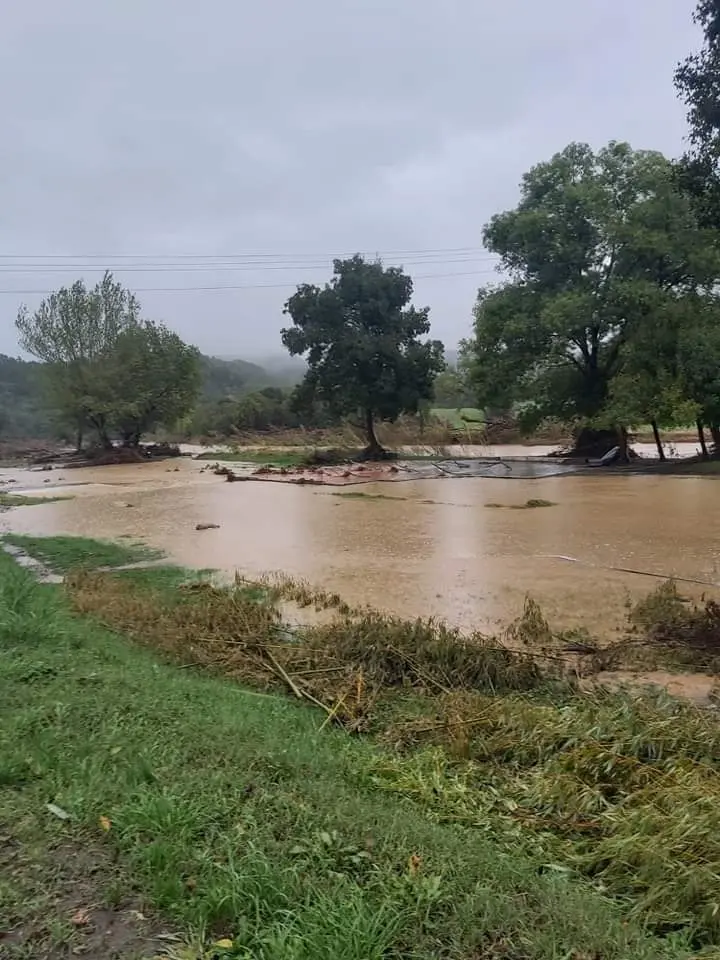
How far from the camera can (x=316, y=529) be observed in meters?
14.5

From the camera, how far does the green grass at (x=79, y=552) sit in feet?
37.0

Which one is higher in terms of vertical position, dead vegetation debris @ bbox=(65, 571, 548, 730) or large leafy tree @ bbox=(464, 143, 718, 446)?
large leafy tree @ bbox=(464, 143, 718, 446)

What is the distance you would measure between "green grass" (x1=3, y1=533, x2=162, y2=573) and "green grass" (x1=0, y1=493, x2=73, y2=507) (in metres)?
7.63

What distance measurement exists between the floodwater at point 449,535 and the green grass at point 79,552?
2.00 feet

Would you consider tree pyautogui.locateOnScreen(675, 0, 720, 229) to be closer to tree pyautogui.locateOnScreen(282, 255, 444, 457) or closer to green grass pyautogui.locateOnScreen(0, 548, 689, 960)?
green grass pyautogui.locateOnScreen(0, 548, 689, 960)

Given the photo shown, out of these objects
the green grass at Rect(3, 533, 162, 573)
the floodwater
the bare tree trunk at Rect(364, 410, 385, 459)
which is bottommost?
the floodwater

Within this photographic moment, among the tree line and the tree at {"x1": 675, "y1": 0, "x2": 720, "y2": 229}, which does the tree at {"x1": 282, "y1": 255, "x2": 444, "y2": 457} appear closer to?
the tree line

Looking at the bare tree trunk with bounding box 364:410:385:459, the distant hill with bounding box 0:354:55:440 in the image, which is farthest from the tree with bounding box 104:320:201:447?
the distant hill with bounding box 0:354:55:440

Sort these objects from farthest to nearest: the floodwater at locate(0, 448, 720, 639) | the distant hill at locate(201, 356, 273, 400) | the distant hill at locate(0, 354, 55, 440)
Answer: the distant hill at locate(201, 356, 273, 400), the distant hill at locate(0, 354, 55, 440), the floodwater at locate(0, 448, 720, 639)

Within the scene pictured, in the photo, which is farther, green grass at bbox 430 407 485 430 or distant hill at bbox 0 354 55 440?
distant hill at bbox 0 354 55 440

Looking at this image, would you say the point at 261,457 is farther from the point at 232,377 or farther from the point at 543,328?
the point at 232,377

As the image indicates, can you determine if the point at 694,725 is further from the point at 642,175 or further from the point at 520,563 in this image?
the point at 642,175

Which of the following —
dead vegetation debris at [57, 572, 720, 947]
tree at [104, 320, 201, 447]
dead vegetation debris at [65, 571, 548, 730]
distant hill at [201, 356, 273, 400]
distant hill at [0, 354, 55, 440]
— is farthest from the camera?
distant hill at [201, 356, 273, 400]

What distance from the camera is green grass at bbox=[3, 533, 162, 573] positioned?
11.3 metres
